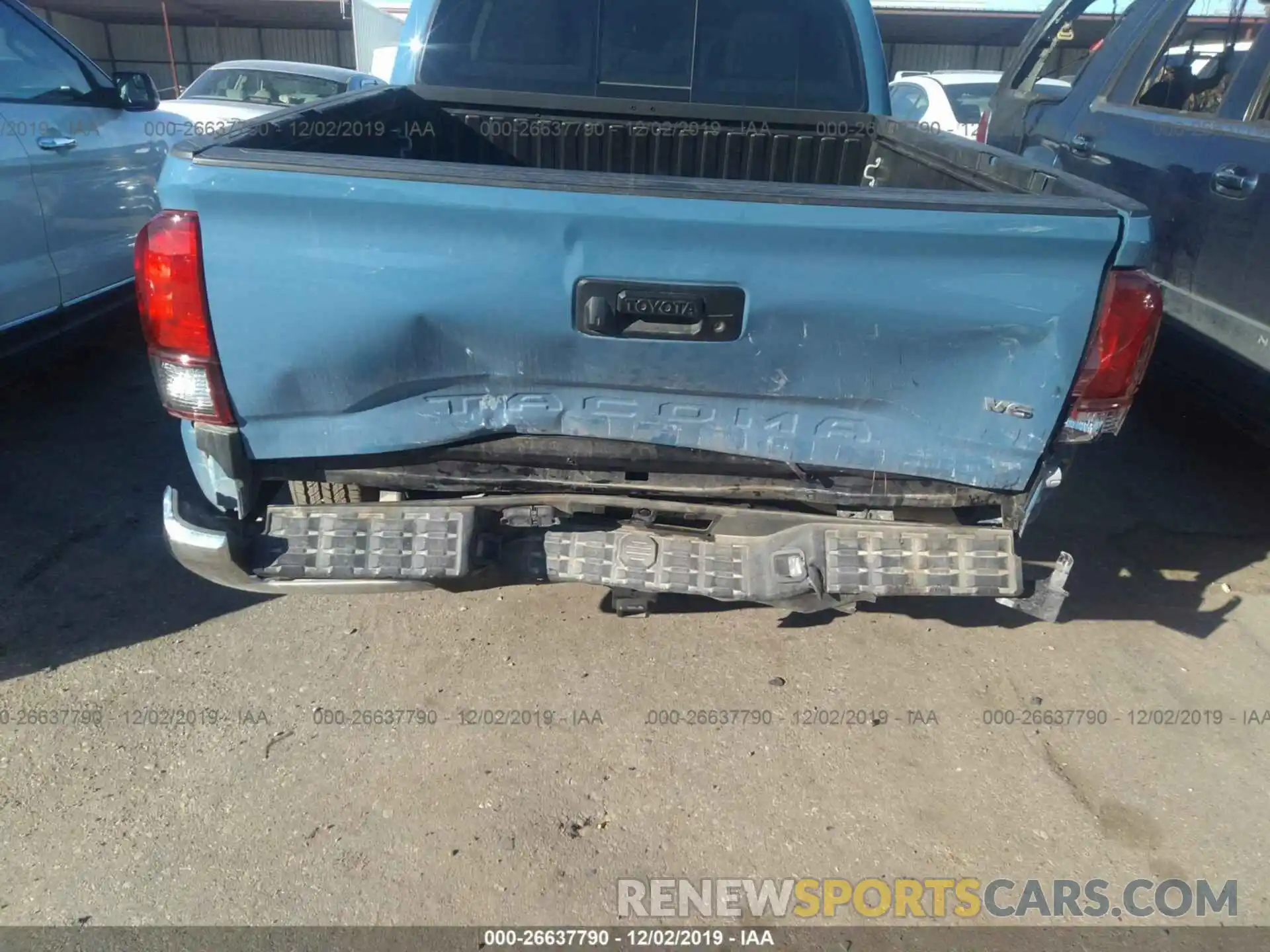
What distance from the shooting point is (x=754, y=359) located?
2197mm

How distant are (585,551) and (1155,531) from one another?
289 centimetres

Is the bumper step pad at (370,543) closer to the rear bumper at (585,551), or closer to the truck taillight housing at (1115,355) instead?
the rear bumper at (585,551)

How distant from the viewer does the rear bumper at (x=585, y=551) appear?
2.33 m

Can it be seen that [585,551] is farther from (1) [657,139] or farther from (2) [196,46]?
(2) [196,46]

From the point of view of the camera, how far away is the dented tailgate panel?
2055mm

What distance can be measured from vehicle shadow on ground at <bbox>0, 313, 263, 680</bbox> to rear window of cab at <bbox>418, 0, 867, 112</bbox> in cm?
219

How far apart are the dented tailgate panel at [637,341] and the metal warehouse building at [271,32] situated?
60.7ft

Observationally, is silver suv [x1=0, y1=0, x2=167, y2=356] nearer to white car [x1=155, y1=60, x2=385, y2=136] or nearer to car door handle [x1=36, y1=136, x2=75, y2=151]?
car door handle [x1=36, y1=136, x2=75, y2=151]

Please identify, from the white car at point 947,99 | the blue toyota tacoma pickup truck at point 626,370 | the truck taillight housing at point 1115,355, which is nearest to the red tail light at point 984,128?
the white car at point 947,99

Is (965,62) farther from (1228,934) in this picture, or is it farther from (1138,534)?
(1228,934)

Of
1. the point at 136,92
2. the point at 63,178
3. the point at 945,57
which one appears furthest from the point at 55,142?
the point at 945,57

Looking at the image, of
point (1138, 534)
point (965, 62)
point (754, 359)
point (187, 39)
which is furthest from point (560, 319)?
point (187, 39)

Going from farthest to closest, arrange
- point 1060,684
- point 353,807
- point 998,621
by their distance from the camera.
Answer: point 998,621 → point 1060,684 → point 353,807

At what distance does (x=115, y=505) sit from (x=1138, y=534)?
14.2 ft
